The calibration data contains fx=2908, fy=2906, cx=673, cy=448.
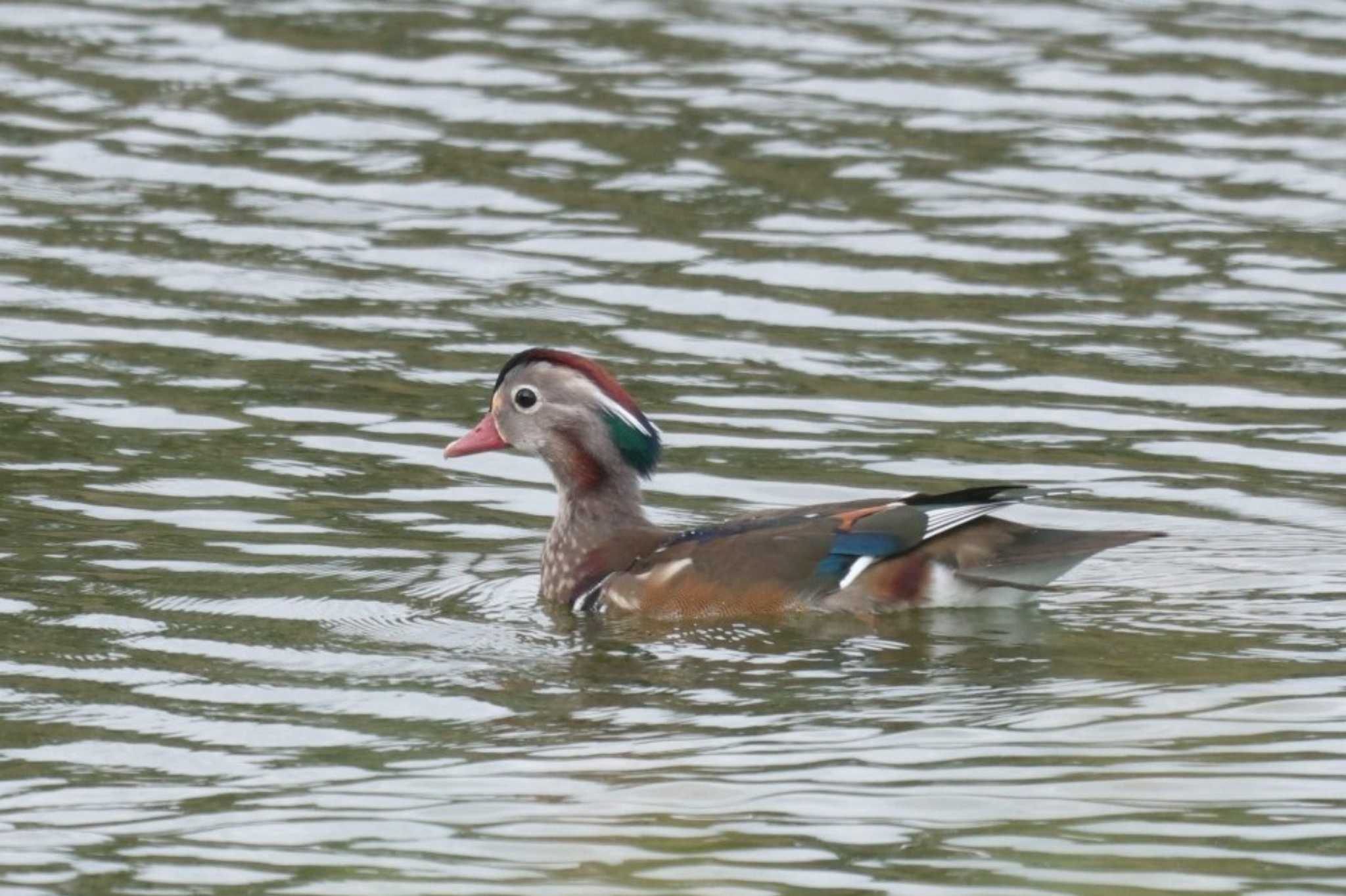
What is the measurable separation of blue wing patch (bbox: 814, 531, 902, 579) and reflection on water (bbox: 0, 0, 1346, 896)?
0.26m

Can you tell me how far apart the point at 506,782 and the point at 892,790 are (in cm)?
118

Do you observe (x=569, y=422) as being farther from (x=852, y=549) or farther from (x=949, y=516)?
(x=949, y=516)

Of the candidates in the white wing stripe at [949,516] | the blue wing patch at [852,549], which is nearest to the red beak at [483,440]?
the blue wing patch at [852,549]

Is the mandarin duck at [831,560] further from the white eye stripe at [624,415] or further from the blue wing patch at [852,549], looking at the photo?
the white eye stripe at [624,415]

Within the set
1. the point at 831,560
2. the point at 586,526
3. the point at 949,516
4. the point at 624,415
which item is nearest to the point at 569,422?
the point at 624,415

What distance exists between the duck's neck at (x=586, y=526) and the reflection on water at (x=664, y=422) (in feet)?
0.74

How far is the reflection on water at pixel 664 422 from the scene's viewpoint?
8.46m

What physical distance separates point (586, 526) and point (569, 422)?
52 centimetres

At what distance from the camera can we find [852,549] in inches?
442

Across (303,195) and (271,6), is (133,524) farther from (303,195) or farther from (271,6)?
(271,6)

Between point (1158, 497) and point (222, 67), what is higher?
point (222, 67)

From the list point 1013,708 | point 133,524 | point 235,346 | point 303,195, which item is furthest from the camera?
point 303,195

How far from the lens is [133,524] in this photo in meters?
12.5

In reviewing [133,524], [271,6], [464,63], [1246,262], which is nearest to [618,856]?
[133,524]
